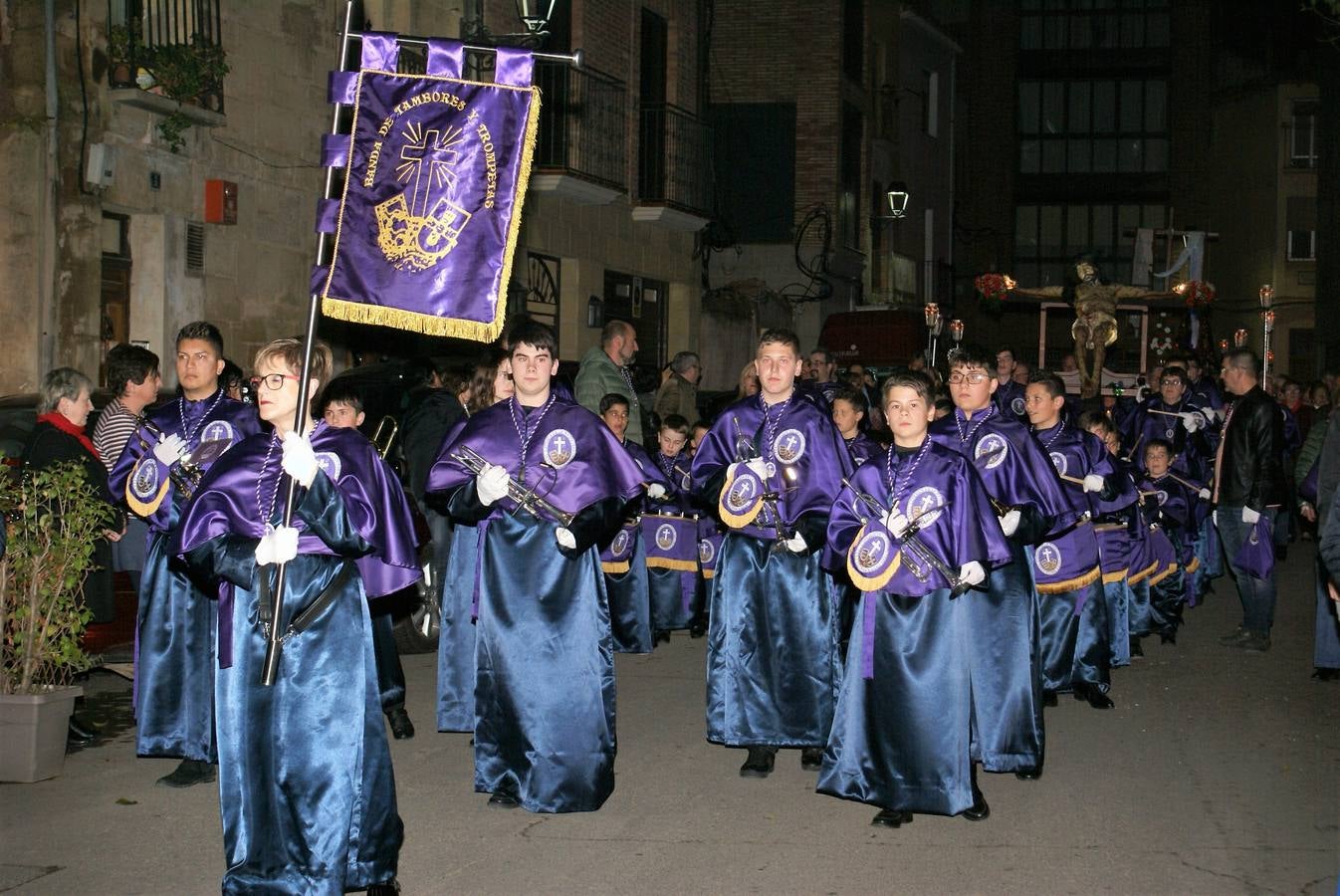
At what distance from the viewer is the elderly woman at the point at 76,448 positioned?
821 centimetres

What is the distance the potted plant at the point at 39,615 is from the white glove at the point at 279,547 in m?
2.63

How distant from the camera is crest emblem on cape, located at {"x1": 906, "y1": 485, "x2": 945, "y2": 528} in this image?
22.8 feet

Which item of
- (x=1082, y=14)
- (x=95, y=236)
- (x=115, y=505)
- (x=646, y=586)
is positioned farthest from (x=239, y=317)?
(x=1082, y=14)

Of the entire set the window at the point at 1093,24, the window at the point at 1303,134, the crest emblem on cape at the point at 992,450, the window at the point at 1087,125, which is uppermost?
the window at the point at 1093,24

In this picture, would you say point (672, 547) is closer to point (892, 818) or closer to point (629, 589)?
point (629, 589)

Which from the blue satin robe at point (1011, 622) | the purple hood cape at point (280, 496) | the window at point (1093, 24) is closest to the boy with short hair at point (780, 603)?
the blue satin robe at point (1011, 622)

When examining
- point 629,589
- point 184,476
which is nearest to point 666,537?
point 629,589

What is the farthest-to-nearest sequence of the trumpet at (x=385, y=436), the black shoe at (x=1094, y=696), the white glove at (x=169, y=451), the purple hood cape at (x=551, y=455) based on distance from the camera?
the trumpet at (x=385, y=436) → the black shoe at (x=1094, y=696) → the white glove at (x=169, y=451) → the purple hood cape at (x=551, y=455)

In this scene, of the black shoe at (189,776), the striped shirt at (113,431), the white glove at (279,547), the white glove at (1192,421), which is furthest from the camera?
the white glove at (1192,421)

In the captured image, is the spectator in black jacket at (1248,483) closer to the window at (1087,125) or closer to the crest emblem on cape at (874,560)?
the crest emblem on cape at (874,560)

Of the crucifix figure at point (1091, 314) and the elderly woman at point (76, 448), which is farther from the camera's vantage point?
the crucifix figure at point (1091, 314)

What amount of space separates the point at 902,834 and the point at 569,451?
2.18 meters

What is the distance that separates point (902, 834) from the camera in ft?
22.4

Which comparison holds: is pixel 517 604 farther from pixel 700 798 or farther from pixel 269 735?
pixel 269 735
